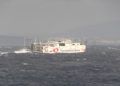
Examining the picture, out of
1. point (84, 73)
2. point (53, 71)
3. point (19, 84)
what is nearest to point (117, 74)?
point (84, 73)

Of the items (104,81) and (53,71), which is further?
(53,71)

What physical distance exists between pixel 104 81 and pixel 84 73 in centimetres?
1524

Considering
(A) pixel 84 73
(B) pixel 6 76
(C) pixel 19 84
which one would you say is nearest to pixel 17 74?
(B) pixel 6 76

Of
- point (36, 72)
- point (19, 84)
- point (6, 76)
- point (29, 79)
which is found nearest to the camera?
point (19, 84)

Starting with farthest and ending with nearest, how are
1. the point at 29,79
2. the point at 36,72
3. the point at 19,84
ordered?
the point at 36,72
the point at 29,79
the point at 19,84

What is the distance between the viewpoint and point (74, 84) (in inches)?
3410

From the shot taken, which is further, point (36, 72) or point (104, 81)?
point (36, 72)

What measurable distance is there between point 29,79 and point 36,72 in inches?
564

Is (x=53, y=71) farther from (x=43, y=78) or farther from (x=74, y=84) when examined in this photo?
(x=74, y=84)

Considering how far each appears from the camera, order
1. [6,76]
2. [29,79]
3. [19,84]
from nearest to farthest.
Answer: [19,84] < [29,79] < [6,76]

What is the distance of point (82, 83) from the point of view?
87.8m

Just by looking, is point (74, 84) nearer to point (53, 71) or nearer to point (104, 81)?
point (104, 81)

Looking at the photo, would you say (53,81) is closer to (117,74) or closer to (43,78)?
(43,78)

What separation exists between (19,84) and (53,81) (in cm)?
671
